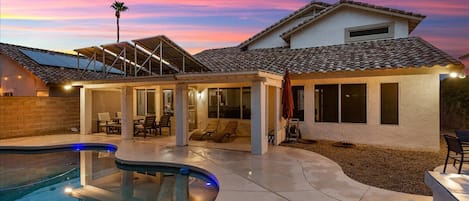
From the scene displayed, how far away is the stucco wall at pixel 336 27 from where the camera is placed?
13625 mm

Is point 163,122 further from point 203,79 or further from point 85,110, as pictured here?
point 203,79

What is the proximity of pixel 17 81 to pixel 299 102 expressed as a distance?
17.8m

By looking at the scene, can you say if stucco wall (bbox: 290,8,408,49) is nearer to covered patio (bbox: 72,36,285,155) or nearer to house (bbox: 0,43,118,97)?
covered patio (bbox: 72,36,285,155)

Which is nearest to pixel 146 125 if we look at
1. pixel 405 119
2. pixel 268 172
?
pixel 268 172

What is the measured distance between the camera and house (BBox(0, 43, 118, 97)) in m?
17.7

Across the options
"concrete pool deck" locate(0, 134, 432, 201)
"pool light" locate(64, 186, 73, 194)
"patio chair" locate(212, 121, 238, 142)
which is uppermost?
"patio chair" locate(212, 121, 238, 142)

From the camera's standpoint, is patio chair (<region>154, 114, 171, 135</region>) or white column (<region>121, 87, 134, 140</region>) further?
patio chair (<region>154, 114, 171, 135</region>)

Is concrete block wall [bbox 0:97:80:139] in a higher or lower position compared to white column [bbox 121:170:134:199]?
higher

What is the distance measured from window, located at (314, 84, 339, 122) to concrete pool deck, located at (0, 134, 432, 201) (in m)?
2.81

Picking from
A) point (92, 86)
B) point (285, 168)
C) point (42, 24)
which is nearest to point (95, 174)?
point (285, 168)

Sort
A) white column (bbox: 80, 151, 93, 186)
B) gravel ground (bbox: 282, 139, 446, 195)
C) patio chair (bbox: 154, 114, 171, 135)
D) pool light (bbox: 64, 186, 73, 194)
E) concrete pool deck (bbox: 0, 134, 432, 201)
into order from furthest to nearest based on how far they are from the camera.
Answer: patio chair (bbox: 154, 114, 171, 135)
white column (bbox: 80, 151, 93, 186)
pool light (bbox: 64, 186, 73, 194)
gravel ground (bbox: 282, 139, 446, 195)
concrete pool deck (bbox: 0, 134, 432, 201)

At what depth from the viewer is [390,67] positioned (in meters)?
10.6

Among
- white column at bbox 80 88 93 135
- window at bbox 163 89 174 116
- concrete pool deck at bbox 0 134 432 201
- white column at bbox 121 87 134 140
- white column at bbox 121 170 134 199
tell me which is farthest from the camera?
window at bbox 163 89 174 116

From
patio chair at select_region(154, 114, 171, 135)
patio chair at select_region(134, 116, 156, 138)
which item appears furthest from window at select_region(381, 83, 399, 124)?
patio chair at select_region(134, 116, 156, 138)
